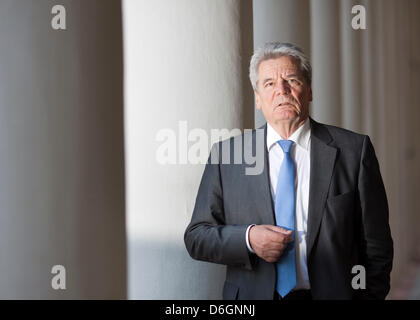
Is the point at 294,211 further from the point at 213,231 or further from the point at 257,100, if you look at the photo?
the point at 257,100

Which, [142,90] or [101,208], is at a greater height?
[142,90]

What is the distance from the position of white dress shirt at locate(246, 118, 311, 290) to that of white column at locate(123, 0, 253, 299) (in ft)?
0.67

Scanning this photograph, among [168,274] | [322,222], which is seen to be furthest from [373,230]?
[168,274]

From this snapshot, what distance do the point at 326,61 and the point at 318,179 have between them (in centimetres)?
56

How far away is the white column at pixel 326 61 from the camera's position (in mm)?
1792

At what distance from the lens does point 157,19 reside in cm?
165

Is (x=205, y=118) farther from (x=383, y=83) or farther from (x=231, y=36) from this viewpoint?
(x=383, y=83)

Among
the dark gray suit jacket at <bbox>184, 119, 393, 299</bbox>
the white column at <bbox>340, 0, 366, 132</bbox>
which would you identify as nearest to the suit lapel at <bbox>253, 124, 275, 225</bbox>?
the dark gray suit jacket at <bbox>184, 119, 393, 299</bbox>

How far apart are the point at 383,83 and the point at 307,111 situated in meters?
0.54

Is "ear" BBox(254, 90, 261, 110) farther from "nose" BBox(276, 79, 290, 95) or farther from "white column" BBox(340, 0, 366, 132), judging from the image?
"white column" BBox(340, 0, 366, 132)

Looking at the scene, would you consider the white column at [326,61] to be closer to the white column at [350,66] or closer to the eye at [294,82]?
the white column at [350,66]
